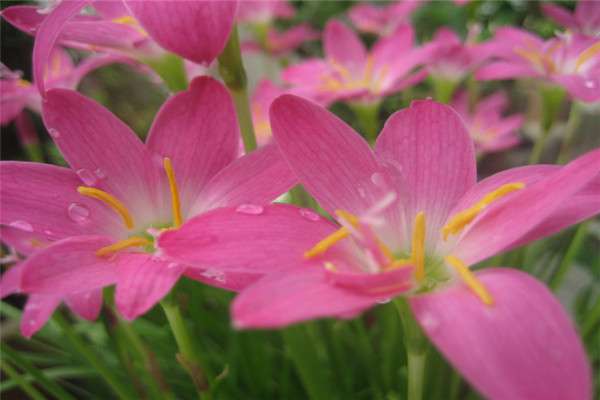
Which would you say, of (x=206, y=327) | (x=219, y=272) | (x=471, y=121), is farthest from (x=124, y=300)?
(x=471, y=121)

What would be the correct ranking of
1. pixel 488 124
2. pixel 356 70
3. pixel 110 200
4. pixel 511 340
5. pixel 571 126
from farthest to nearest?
pixel 488 124 < pixel 356 70 < pixel 571 126 < pixel 110 200 < pixel 511 340

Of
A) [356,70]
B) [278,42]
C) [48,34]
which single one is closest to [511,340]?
[48,34]

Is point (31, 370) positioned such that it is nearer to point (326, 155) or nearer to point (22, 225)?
point (22, 225)

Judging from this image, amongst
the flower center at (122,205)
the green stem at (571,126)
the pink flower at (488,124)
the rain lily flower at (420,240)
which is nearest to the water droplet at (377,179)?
the rain lily flower at (420,240)

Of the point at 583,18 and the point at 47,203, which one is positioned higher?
the point at 583,18

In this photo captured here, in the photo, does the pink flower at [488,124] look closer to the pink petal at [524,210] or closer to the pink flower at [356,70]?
the pink flower at [356,70]

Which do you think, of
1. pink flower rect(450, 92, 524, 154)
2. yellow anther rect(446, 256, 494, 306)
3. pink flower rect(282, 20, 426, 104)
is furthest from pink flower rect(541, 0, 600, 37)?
yellow anther rect(446, 256, 494, 306)

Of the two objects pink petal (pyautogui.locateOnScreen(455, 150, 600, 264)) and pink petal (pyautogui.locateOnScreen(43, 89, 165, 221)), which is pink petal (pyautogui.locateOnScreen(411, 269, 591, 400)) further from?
pink petal (pyautogui.locateOnScreen(43, 89, 165, 221))

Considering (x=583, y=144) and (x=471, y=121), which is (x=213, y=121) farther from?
(x=583, y=144)
